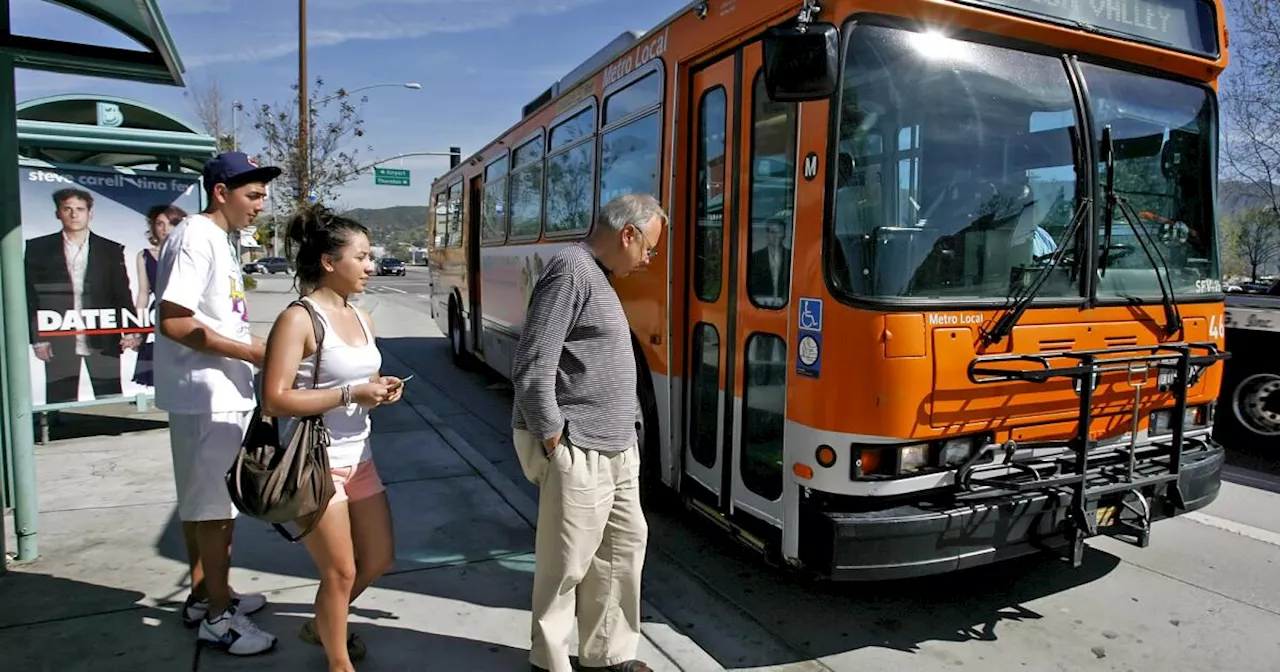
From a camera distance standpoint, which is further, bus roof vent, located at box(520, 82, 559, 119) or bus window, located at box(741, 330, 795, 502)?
bus roof vent, located at box(520, 82, 559, 119)

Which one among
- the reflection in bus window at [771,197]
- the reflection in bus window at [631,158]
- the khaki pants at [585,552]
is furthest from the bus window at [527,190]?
the khaki pants at [585,552]

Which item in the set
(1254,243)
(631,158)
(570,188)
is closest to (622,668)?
(631,158)

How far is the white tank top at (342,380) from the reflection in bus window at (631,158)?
97.7 inches

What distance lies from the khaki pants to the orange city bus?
880 mm

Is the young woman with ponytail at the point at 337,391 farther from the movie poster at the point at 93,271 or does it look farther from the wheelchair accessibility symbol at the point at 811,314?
the movie poster at the point at 93,271

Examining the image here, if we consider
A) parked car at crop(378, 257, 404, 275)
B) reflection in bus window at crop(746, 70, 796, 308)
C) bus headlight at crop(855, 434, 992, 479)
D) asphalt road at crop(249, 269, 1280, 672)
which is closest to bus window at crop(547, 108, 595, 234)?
reflection in bus window at crop(746, 70, 796, 308)

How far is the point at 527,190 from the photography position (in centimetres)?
827

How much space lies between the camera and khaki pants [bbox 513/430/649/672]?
2.97m

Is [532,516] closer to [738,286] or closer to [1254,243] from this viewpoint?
[738,286]

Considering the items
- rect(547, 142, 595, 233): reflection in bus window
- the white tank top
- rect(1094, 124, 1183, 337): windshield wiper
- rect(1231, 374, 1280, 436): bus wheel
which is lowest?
rect(1231, 374, 1280, 436): bus wheel

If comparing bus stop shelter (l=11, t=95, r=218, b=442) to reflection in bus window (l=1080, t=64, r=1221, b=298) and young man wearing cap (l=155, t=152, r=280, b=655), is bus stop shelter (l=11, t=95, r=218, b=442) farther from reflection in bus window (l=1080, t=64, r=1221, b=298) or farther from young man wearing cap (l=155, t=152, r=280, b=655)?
reflection in bus window (l=1080, t=64, r=1221, b=298)

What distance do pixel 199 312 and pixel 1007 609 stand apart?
4.01 meters

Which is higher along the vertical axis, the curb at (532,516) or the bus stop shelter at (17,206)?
the bus stop shelter at (17,206)

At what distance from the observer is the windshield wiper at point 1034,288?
141 inches
